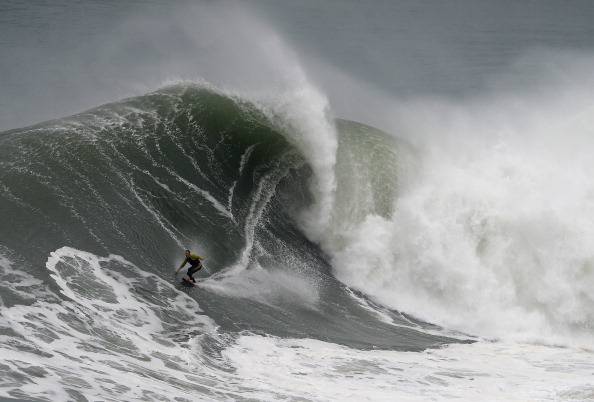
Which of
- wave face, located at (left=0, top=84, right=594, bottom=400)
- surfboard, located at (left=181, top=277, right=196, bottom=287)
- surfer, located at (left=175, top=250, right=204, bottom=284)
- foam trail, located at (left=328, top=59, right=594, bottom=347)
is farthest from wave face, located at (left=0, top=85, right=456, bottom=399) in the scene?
foam trail, located at (left=328, top=59, right=594, bottom=347)

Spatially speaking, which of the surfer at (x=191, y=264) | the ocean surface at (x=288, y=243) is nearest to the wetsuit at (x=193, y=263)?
the surfer at (x=191, y=264)

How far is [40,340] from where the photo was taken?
10.9 metres

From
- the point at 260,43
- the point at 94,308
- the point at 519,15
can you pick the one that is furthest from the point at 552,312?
the point at 519,15

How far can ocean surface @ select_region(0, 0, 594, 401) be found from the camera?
39.1 feet

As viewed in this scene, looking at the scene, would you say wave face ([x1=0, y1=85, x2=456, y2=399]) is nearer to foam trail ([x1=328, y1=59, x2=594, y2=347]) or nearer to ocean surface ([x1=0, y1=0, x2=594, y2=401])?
ocean surface ([x1=0, y1=0, x2=594, y2=401])

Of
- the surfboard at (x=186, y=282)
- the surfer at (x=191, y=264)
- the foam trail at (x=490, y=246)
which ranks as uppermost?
the foam trail at (x=490, y=246)

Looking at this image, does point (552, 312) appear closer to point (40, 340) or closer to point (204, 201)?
point (204, 201)

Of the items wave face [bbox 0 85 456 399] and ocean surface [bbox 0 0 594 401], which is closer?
wave face [bbox 0 85 456 399]

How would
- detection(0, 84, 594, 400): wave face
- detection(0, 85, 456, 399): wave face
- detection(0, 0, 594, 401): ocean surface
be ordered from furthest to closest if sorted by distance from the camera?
1. detection(0, 0, 594, 401): ocean surface
2. detection(0, 84, 594, 400): wave face
3. detection(0, 85, 456, 399): wave face

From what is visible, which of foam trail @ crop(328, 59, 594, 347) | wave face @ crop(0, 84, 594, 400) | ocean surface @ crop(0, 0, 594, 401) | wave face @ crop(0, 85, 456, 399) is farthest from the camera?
foam trail @ crop(328, 59, 594, 347)

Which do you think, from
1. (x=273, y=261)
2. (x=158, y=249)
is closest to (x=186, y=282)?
(x=158, y=249)

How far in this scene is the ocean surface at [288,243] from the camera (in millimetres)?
11906

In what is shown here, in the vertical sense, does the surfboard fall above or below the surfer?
below

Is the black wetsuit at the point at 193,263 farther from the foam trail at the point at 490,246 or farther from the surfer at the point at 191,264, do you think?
the foam trail at the point at 490,246
